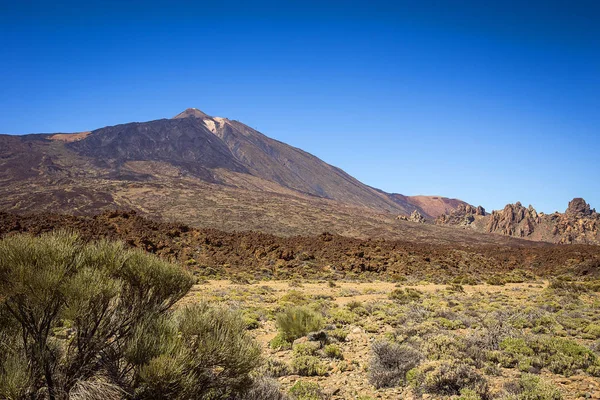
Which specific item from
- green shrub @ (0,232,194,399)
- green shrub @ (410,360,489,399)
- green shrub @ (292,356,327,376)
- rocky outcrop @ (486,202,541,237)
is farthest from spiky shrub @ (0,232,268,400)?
rocky outcrop @ (486,202,541,237)

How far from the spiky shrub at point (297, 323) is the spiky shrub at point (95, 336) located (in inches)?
163

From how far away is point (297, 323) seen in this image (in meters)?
8.45

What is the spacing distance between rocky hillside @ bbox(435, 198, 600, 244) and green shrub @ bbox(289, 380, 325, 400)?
259 feet

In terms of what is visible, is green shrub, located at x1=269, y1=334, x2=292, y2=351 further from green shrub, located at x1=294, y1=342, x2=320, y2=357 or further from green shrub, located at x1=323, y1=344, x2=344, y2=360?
green shrub, located at x1=323, y1=344, x2=344, y2=360

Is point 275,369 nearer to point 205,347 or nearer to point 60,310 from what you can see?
point 205,347

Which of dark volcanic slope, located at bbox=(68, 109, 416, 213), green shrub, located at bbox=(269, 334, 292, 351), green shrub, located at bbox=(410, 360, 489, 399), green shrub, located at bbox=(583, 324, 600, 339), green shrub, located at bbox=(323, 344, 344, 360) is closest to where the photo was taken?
green shrub, located at bbox=(410, 360, 489, 399)

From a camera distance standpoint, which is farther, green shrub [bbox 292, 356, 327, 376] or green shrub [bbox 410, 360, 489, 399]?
green shrub [bbox 292, 356, 327, 376]

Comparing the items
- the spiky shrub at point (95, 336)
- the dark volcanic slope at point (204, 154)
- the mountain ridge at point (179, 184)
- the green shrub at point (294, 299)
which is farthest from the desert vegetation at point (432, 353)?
the dark volcanic slope at point (204, 154)

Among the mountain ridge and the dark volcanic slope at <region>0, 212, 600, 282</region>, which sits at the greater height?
the mountain ridge

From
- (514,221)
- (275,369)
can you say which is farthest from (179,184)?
(275,369)

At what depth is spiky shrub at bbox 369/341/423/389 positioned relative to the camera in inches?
226

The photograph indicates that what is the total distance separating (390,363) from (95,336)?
15.1 ft

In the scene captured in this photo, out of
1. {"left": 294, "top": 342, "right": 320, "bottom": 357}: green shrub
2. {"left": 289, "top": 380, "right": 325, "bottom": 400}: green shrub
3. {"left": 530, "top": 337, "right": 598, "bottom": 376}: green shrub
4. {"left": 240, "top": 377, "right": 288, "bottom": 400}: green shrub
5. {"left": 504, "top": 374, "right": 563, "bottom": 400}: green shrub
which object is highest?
{"left": 530, "top": 337, "right": 598, "bottom": 376}: green shrub

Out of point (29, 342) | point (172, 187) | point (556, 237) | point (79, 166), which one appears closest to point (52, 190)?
point (172, 187)
